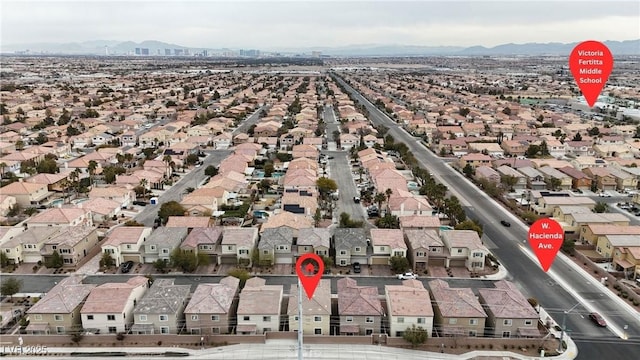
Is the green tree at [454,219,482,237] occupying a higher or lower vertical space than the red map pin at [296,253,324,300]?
higher

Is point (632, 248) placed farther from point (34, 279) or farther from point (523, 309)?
point (34, 279)

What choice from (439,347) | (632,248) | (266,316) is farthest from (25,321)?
(632,248)

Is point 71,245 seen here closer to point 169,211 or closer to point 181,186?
point 169,211

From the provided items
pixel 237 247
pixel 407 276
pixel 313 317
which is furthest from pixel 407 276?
pixel 237 247

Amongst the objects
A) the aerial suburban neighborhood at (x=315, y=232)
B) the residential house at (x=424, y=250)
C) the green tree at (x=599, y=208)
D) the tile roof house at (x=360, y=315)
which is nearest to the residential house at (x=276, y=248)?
the aerial suburban neighborhood at (x=315, y=232)

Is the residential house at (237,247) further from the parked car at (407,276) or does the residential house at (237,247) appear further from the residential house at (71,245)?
the parked car at (407,276)

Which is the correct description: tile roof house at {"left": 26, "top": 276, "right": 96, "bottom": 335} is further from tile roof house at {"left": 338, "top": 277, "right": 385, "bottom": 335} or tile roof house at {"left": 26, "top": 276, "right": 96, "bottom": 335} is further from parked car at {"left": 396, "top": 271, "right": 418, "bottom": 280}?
parked car at {"left": 396, "top": 271, "right": 418, "bottom": 280}

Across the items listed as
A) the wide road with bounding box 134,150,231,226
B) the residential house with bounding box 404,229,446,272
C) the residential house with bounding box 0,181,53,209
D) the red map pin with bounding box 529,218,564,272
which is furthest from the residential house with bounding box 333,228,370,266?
the residential house with bounding box 0,181,53,209
